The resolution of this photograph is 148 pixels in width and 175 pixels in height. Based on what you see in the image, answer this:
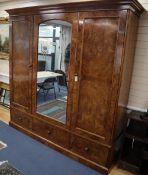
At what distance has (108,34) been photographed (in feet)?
6.78

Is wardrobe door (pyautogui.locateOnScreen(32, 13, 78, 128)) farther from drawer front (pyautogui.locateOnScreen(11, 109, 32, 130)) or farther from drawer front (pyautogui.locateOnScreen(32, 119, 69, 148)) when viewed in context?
drawer front (pyautogui.locateOnScreen(11, 109, 32, 130))

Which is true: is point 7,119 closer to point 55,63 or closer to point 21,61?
point 21,61

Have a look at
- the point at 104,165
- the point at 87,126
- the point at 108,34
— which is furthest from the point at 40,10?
the point at 104,165

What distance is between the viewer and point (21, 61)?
118 inches

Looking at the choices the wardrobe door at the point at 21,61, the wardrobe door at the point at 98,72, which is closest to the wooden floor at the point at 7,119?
the wardrobe door at the point at 98,72

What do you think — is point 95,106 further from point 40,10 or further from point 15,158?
point 40,10

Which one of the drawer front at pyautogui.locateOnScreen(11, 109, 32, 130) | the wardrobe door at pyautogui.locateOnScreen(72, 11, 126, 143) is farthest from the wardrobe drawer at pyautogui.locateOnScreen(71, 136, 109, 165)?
the drawer front at pyautogui.locateOnScreen(11, 109, 32, 130)

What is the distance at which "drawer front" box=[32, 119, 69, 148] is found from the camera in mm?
2678

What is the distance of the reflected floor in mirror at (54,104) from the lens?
2633mm

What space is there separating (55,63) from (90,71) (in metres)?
0.61

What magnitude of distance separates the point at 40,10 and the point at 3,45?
6.19 ft

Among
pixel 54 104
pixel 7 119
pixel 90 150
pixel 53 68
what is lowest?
pixel 7 119

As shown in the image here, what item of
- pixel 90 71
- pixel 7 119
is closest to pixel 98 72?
pixel 90 71

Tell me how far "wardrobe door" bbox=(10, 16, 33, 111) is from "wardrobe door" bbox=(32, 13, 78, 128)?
0.14 m
